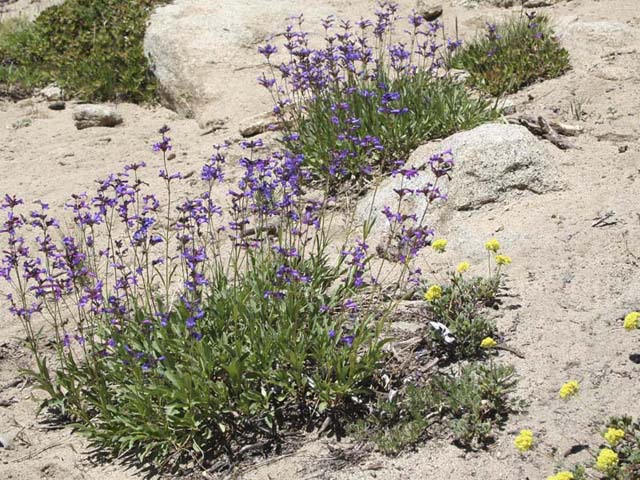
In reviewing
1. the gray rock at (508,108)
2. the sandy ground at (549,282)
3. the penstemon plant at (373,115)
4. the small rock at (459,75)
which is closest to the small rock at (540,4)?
the sandy ground at (549,282)

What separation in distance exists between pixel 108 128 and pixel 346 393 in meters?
6.12

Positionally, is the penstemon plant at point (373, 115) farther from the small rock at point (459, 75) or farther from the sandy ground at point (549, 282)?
the sandy ground at point (549, 282)

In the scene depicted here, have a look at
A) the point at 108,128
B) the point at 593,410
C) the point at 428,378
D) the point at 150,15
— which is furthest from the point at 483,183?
the point at 150,15

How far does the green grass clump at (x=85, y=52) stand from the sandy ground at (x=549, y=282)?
1.65 meters

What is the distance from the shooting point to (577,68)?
786cm

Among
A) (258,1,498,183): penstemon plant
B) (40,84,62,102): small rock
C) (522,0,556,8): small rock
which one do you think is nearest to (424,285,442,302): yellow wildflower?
(258,1,498,183): penstemon plant

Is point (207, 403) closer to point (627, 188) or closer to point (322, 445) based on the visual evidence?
point (322, 445)

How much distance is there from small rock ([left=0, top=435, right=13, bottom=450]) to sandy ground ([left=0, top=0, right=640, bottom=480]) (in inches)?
1.7

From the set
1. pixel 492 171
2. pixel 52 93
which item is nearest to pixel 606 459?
pixel 492 171

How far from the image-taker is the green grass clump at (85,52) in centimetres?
997

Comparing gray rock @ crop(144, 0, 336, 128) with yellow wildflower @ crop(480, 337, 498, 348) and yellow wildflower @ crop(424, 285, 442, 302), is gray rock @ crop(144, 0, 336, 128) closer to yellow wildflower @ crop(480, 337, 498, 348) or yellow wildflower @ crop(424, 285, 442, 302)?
yellow wildflower @ crop(424, 285, 442, 302)

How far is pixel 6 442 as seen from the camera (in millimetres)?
4512

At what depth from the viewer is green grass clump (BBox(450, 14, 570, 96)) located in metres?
7.76

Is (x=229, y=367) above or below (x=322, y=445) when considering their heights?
above
